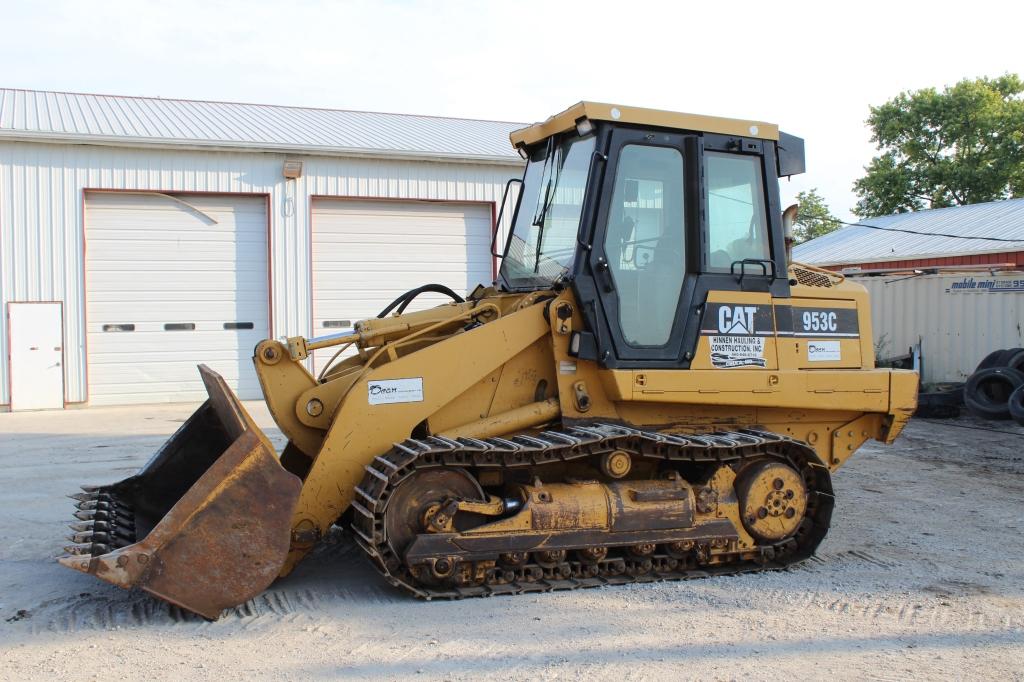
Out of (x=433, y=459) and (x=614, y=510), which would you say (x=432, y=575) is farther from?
(x=614, y=510)

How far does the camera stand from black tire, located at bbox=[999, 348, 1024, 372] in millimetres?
13797

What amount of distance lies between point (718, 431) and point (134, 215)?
40.1 feet

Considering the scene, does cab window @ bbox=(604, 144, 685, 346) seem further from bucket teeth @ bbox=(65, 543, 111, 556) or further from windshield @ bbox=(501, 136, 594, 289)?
bucket teeth @ bbox=(65, 543, 111, 556)

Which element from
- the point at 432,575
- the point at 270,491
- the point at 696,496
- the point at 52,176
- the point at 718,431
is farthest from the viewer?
the point at 52,176

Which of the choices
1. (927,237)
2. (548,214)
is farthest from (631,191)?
(927,237)

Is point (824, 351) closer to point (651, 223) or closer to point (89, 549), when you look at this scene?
point (651, 223)

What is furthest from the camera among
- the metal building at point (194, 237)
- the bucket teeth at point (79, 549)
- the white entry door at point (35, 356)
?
the metal building at point (194, 237)

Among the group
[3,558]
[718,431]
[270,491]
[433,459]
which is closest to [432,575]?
[433,459]

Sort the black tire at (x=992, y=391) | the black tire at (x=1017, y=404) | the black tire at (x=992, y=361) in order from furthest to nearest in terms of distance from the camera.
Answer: the black tire at (x=992, y=361) < the black tire at (x=992, y=391) < the black tire at (x=1017, y=404)

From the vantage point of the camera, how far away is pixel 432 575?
5.22 metres

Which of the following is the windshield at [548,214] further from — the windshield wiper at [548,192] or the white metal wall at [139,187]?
the white metal wall at [139,187]

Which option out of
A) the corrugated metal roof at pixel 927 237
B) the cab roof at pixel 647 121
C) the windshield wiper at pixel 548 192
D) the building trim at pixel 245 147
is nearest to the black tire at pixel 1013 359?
the corrugated metal roof at pixel 927 237

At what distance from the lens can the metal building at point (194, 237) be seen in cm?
1489

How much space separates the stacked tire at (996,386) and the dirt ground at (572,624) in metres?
7.00
